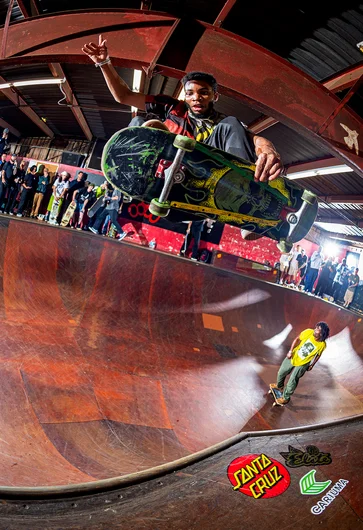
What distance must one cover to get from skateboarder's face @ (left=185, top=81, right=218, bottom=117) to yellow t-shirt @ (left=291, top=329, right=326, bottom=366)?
11.5ft

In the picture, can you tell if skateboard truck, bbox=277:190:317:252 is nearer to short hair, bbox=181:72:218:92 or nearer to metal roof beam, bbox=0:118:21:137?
short hair, bbox=181:72:218:92

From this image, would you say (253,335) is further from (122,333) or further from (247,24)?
(247,24)

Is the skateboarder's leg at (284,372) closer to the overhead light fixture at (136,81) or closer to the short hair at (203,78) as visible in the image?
the short hair at (203,78)

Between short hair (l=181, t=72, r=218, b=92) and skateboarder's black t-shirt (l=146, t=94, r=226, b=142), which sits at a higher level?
short hair (l=181, t=72, r=218, b=92)

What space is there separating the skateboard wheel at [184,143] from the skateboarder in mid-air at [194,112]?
393mm

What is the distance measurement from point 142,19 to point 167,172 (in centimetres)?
419

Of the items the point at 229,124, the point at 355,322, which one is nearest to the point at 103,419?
the point at 229,124

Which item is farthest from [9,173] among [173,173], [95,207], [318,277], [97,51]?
[318,277]

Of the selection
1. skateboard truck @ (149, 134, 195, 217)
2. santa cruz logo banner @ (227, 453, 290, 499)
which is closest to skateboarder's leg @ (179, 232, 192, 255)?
skateboard truck @ (149, 134, 195, 217)

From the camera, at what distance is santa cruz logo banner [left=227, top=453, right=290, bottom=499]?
146 cm

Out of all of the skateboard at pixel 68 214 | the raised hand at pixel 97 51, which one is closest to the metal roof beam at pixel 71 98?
the skateboard at pixel 68 214

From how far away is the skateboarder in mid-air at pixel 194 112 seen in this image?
2.01 m

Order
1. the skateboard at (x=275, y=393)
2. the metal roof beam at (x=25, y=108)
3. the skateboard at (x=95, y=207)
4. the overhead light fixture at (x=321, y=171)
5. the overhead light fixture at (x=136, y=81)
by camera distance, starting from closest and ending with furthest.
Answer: the skateboard at (x=275, y=393) < the overhead light fixture at (x=136, y=81) < the overhead light fixture at (x=321, y=171) < the metal roof beam at (x=25, y=108) < the skateboard at (x=95, y=207)

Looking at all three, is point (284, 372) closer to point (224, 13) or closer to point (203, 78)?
point (203, 78)
